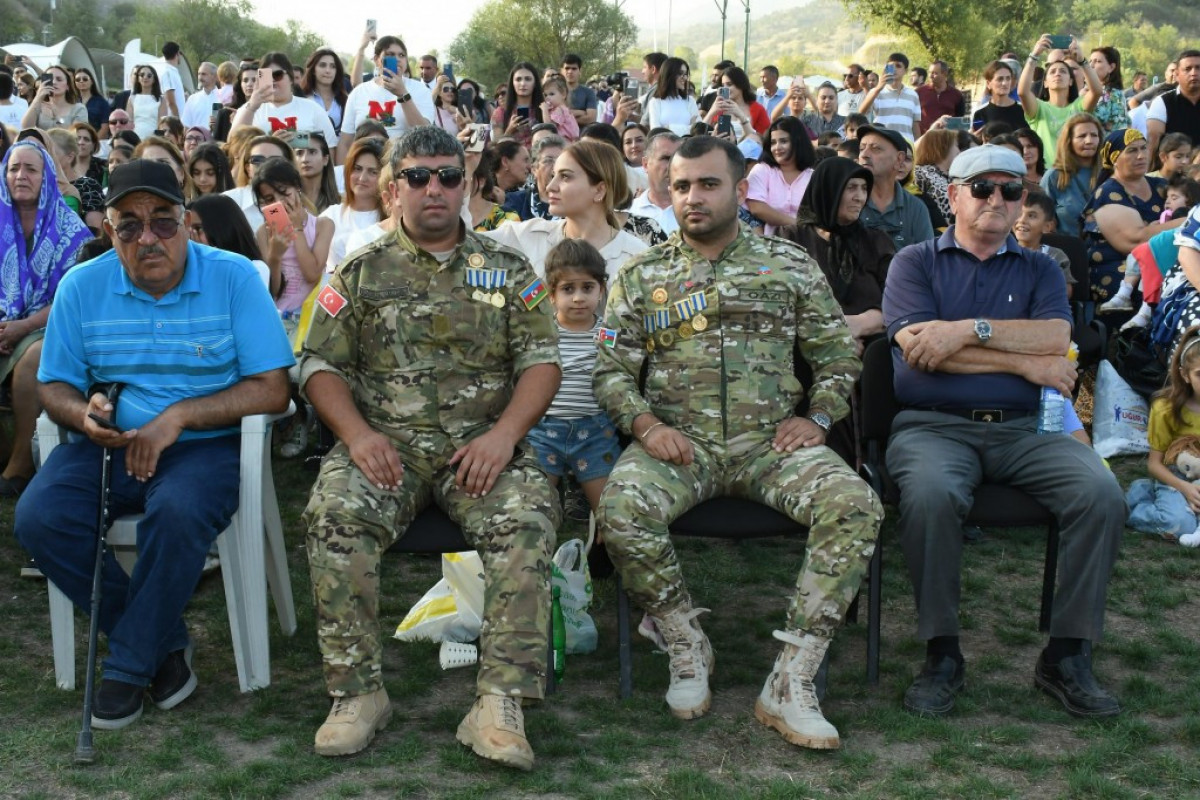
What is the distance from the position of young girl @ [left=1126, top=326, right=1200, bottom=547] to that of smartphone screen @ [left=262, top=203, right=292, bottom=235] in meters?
4.23

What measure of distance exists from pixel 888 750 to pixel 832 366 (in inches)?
51.4

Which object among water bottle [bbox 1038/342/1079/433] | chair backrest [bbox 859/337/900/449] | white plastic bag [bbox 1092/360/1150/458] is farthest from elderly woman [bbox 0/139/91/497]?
white plastic bag [bbox 1092/360/1150/458]

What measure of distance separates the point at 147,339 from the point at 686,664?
202 centimetres

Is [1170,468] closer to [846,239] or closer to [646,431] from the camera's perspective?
[846,239]

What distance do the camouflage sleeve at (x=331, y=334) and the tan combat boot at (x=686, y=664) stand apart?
1.29 meters

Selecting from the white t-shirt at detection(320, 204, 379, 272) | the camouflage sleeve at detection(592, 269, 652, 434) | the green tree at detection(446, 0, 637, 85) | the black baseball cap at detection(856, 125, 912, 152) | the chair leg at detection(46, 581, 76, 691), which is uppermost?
the green tree at detection(446, 0, 637, 85)

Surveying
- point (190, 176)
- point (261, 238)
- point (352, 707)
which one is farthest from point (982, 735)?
point (190, 176)

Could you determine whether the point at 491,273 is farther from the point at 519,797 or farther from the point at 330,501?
the point at 519,797

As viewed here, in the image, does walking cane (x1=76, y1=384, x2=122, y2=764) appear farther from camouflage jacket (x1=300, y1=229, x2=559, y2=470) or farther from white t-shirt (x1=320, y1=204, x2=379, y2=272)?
white t-shirt (x1=320, y1=204, x2=379, y2=272)

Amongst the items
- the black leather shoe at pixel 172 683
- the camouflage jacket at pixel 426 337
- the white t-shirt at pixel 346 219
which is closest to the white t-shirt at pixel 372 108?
the white t-shirt at pixel 346 219

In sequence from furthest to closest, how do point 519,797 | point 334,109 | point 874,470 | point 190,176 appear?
point 334,109 → point 190,176 → point 874,470 → point 519,797

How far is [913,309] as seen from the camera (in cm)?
438

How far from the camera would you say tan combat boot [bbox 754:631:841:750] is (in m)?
3.51

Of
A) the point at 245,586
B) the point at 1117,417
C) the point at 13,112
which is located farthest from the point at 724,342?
the point at 13,112
